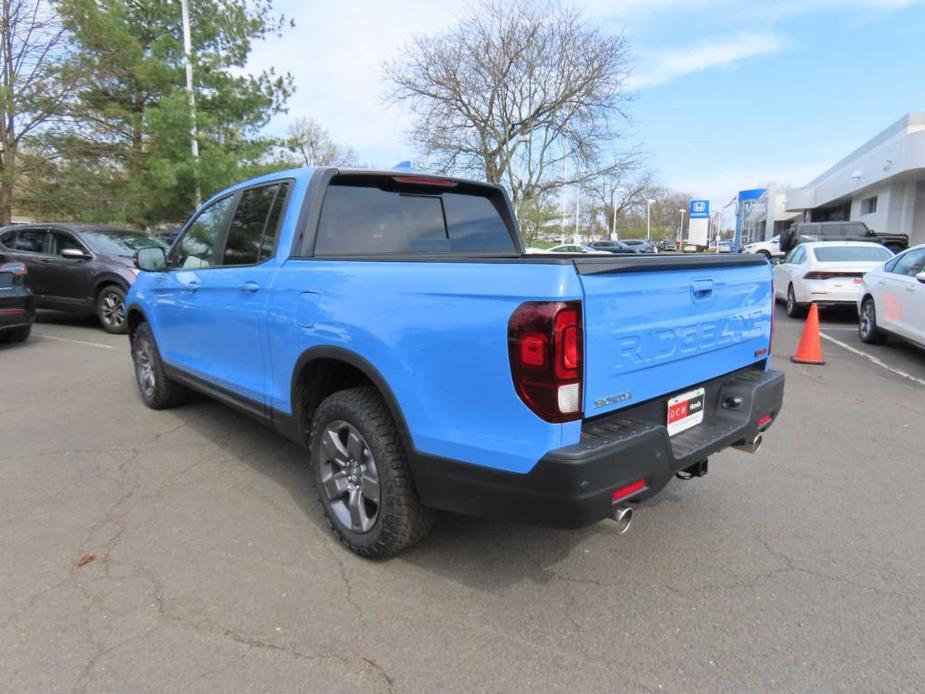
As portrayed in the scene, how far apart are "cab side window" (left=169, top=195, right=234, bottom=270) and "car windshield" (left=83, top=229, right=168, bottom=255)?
Result: 18.6 ft

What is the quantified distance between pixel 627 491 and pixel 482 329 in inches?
33.1

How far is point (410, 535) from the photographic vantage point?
2801 millimetres

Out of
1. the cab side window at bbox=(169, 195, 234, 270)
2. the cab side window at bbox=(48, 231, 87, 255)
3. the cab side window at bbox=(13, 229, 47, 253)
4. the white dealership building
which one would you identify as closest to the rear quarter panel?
the cab side window at bbox=(169, 195, 234, 270)

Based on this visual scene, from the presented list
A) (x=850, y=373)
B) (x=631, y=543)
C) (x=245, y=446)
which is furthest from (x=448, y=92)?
(x=631, y=543)

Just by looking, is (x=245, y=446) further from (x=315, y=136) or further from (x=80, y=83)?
(x=315, y=136)

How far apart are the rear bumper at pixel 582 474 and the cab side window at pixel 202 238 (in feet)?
8.63

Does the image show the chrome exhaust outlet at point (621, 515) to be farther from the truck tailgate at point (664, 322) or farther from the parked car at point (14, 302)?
the parked car at point (14, 302)

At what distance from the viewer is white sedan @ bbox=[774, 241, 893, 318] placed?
→ 1053 cm

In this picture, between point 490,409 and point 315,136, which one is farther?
point 315,136

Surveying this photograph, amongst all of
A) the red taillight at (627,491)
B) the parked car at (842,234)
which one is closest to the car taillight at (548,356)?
the red taillight at (627,491)

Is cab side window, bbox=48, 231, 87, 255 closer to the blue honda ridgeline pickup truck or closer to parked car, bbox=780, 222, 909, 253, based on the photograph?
the blue honda ridgeline pickup truck

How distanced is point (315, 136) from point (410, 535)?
5473cm

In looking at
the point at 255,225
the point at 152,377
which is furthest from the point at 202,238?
the point at 152,377

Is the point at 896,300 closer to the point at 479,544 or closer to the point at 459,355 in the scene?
the point at 479,544
